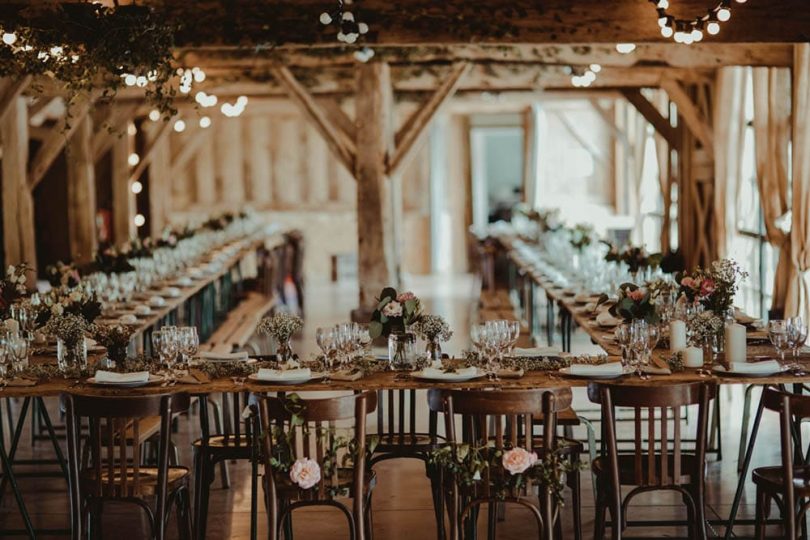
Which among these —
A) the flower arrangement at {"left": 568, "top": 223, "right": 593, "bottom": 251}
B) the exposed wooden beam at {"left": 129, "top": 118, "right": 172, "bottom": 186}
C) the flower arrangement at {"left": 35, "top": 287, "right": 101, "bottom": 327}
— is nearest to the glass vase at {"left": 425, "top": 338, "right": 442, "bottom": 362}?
the flower arrangement at {"left": 35, "top": 287, "right": 101, "bottom": 327}

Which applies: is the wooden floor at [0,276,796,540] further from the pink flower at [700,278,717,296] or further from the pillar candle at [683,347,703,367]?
the pink flower at [700,278,717,296]

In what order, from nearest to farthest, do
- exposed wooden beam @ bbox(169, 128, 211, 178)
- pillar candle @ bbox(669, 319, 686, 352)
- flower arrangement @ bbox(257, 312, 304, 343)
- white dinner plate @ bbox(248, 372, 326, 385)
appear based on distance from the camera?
1. white dinner plate @ bbox(248, 372, 326, 385)
2. flower arrangement @ bbox(257, 312, 304, 343)
3. pillar candle @ bbox(669, 319, 686, 352)
4. exposed wooden beam @ bbox(169, 128, 211, 178)

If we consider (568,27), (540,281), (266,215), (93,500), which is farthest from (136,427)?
(266,215)

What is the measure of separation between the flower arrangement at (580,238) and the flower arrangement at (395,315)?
572 centimetres

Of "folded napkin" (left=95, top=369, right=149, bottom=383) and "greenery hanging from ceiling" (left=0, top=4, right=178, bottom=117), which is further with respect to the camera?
"greenery hanging from ceiling" (left=0, top=4, right=178, bottom=117)

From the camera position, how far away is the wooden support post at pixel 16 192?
12.0 m

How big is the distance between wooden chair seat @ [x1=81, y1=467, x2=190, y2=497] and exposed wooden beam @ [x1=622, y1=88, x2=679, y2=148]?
34.0 feet

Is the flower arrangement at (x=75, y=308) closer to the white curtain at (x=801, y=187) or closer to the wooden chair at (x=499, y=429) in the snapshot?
the wooden chair at (x=499, y=429)

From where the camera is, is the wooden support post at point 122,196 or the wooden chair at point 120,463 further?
the wooden support post at point 122,196

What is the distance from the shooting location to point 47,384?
5.54m

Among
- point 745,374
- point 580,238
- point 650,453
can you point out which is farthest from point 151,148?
point 650,453

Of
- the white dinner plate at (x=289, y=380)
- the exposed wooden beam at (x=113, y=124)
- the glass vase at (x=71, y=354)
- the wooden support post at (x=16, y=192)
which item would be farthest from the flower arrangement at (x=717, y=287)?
the exposed wooden beam at (x=113, y=124)

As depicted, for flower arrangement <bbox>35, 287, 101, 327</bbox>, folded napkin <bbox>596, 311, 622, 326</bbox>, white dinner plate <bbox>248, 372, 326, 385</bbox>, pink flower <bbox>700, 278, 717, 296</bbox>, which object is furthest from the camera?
folded napkin <bbox>596, 311, 622, 326</bbox>

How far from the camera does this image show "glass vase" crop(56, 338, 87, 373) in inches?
231
